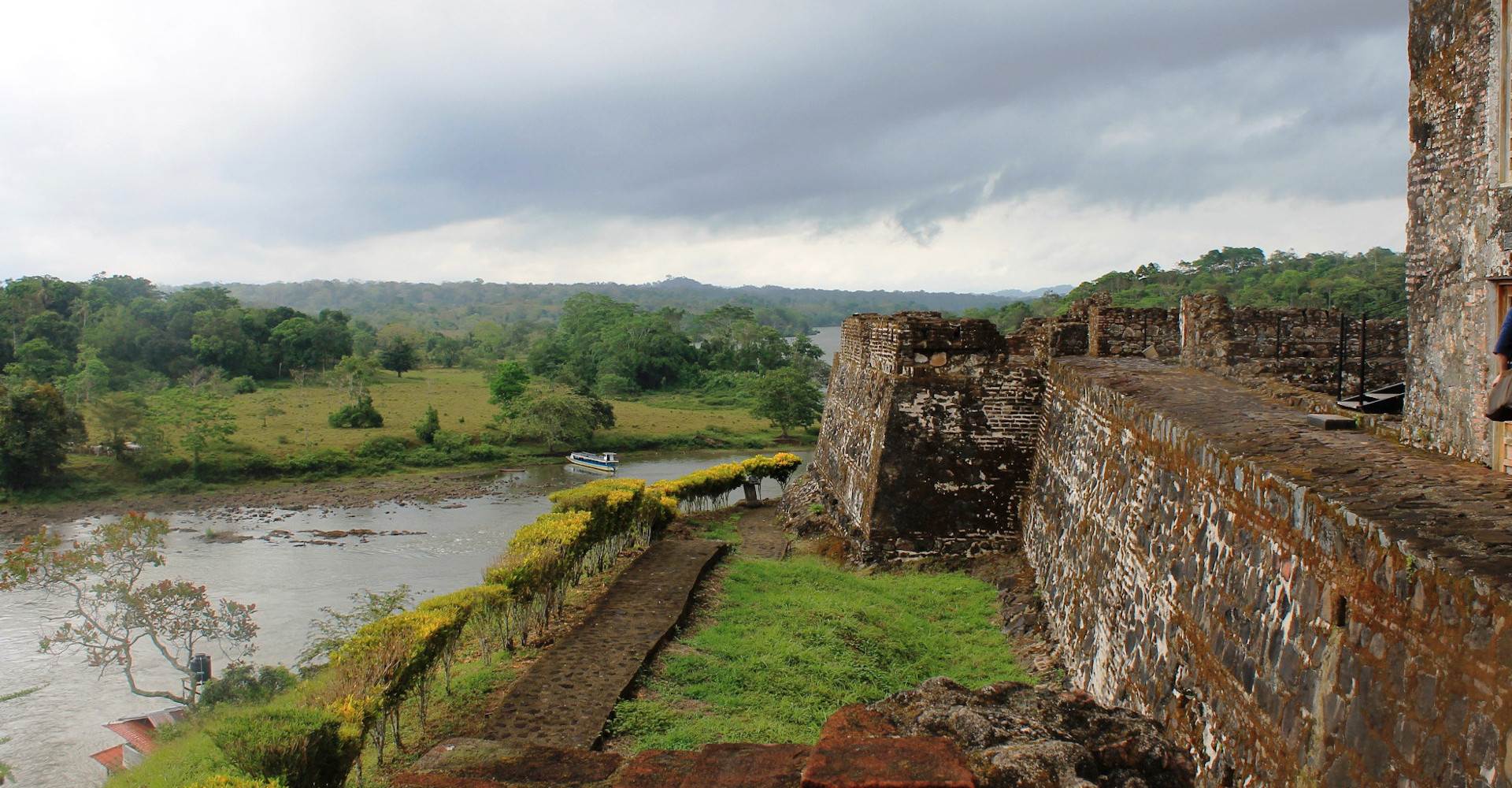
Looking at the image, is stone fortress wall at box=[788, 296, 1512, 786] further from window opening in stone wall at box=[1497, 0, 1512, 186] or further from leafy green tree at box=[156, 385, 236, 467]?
leafy green tree at box=[156, 385, 236, 467]

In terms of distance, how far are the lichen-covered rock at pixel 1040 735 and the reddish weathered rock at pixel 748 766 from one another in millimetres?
444

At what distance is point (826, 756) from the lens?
3117 millimetres

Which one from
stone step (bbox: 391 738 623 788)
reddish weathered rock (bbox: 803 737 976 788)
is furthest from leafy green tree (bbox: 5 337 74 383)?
reddish weathered rock (bbox: 803 737 976 788)

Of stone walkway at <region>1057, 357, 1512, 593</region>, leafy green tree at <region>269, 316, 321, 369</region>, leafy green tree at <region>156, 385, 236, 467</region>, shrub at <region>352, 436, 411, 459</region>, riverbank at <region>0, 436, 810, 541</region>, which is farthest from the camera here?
leafy green tree at <region>269, 316, 321, 369</region>

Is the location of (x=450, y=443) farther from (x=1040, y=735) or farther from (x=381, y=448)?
(x=1040, y=735)

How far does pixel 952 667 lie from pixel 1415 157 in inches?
169

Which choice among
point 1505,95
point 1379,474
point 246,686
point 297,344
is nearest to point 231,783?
point 1379,474

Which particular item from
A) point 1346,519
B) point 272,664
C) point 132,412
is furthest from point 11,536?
point 1346,519

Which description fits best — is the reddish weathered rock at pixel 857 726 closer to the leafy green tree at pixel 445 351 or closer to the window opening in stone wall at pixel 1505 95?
the window opening in stone wall at pixel 1505 95

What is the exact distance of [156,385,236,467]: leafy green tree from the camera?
107 feet

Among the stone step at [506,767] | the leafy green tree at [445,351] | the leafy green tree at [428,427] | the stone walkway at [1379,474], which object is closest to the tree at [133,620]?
the stone step at [506,767]

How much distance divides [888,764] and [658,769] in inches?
67.3

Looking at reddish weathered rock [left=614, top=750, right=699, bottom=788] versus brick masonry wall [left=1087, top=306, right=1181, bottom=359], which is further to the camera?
brick masonry wall [left=1087, top=306, right=1181, bottom=359]

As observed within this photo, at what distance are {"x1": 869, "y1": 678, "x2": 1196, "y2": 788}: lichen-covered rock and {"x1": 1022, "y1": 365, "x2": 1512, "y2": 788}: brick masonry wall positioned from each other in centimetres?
25
